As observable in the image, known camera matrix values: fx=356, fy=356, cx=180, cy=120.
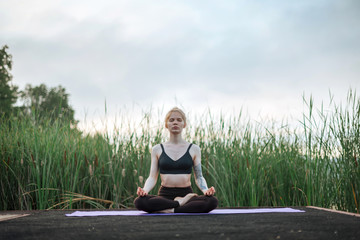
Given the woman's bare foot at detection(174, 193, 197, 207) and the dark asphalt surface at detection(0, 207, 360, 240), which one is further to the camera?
the woman's bare foot at detection(174, 193, 197, 207)

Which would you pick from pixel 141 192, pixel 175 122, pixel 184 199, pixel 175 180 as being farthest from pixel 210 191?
pixel 175 122

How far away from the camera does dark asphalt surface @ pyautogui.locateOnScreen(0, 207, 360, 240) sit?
2.13 meters

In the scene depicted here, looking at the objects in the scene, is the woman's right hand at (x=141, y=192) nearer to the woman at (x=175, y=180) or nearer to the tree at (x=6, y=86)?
the woman at (x=175, y=180)

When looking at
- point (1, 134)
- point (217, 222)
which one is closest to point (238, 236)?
point (217, 222)

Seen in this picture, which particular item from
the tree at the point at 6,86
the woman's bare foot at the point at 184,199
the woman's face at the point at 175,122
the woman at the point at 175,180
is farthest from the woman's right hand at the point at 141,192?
the tree at the point at 6,86

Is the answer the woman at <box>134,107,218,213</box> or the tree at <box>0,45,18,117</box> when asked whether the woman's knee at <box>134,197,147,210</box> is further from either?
the tree at <box>0,45,18,117</box>

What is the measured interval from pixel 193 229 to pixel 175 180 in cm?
120

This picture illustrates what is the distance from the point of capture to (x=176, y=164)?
3520 mm

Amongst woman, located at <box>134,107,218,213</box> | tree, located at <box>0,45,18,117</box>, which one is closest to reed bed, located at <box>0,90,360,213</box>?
woman, located at <box>134,107,218,213</box>

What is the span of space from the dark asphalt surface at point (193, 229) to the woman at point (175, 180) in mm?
468

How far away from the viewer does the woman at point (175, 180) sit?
3.28 m

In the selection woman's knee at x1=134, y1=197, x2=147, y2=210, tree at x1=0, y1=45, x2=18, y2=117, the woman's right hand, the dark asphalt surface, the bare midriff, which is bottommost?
the dark asphalt surface

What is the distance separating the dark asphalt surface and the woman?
468mm

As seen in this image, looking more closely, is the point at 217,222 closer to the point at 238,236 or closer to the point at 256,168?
the point at 238,236
